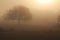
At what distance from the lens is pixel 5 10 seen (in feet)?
2.39

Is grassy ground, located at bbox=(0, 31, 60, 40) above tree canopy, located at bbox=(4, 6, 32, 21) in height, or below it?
below

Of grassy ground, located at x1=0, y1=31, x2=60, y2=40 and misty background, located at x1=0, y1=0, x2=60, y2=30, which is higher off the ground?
misty background, located at x1=0, y1=0, x2=60, y2=30

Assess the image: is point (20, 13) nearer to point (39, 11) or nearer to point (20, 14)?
point (20, 14)

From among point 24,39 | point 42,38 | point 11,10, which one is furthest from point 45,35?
point 11,10

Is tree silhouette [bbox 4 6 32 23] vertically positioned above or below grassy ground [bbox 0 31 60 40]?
above

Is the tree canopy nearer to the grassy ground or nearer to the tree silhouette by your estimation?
the tree silhouette

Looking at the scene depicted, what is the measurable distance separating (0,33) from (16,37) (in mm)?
116

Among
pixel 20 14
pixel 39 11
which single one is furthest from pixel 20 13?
pixel 39 11

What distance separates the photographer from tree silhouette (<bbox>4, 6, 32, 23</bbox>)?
0.73 m

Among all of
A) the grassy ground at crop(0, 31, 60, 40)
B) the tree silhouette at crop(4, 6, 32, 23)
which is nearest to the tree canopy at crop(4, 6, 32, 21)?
the tree silhouette at crop(4, 6, 32, 23)

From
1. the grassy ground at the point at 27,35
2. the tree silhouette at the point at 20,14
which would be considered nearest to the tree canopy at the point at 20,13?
the tree silhouette at the point at 20,14

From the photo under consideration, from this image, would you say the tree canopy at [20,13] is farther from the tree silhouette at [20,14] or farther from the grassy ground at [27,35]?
the grassy ground at [27,35]

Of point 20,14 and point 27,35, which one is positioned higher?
point 20,14

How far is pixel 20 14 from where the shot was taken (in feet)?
2.41
